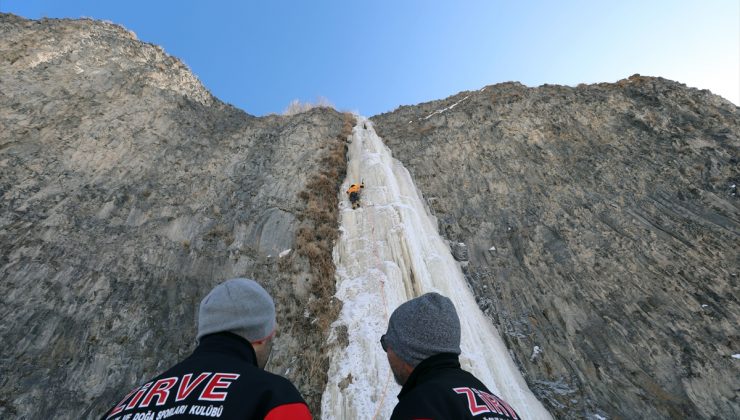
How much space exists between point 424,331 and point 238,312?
4.59 feet

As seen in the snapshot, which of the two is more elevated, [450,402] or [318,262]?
→ [318,262]

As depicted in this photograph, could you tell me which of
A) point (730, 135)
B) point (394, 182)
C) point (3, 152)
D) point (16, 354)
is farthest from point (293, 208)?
point (730, 135)

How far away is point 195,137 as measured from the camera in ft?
61.6

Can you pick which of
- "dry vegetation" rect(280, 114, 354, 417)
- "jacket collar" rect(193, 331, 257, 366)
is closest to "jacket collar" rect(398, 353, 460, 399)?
"jacket collar" rect(193, 331, 257, 366)

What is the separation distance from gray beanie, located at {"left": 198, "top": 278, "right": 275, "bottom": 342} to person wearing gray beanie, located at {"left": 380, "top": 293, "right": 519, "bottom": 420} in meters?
1.00

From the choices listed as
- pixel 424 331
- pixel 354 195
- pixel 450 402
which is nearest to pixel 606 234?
pixel 354 195

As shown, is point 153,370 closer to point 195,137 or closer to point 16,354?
point 16,354

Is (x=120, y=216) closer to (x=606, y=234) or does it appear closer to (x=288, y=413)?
(x=288, y=413)

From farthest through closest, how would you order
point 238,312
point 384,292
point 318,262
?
point 318,262 < point 384,292 < point 238,312

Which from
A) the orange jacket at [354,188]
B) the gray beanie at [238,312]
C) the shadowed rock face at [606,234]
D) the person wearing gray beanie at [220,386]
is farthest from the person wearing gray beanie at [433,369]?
the orange jacket at [354,188]

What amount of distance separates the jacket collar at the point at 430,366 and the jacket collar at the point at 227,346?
115cm

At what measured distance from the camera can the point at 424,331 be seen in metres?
2.87

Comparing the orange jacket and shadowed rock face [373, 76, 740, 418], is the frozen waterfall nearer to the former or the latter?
the orange jacket

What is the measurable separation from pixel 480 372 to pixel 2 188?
15.7 meters
